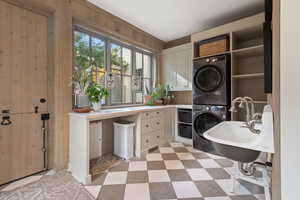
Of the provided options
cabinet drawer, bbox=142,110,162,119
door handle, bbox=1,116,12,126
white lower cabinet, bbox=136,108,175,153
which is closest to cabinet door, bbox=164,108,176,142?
white lower cabinet, bbox=136,108,175,153

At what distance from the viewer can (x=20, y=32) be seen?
1.80 metres

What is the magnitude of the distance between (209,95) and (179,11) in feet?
5.38

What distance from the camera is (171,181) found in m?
1.80

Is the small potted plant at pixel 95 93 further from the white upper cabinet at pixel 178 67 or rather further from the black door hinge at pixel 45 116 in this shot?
the white upper cabinet at pixel 178 67

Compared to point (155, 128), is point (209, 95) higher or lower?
higher

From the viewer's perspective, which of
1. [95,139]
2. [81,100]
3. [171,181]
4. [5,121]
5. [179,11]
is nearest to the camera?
[5,121]

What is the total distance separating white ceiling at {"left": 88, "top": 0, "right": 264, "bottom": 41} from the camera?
89.5 inches

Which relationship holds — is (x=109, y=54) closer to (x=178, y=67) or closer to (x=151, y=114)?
(x=151, y=114)

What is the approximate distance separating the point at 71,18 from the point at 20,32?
683mm

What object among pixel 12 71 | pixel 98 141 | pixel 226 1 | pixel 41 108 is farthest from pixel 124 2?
pixel 98 141

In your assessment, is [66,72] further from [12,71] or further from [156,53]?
[156,53]
